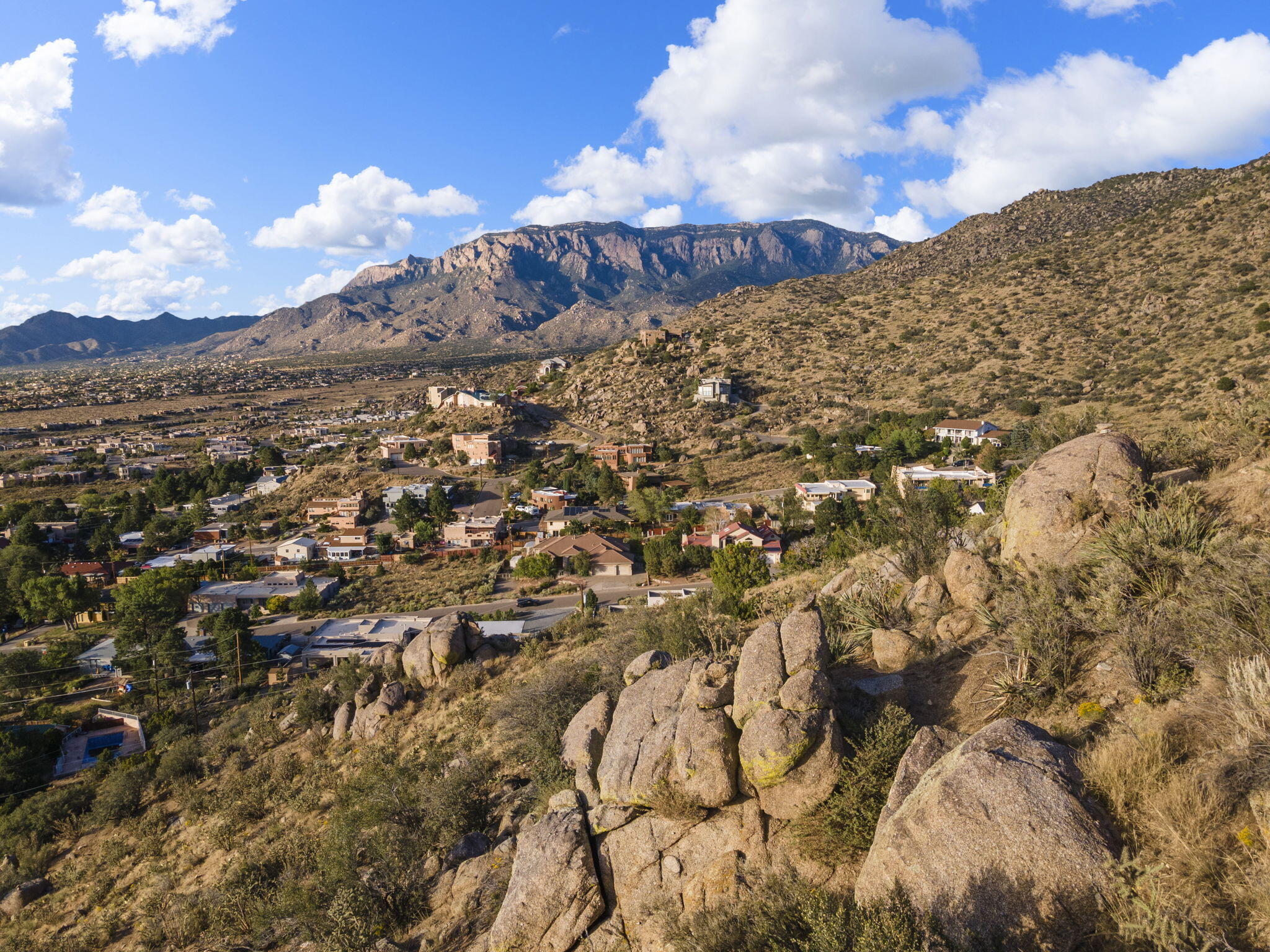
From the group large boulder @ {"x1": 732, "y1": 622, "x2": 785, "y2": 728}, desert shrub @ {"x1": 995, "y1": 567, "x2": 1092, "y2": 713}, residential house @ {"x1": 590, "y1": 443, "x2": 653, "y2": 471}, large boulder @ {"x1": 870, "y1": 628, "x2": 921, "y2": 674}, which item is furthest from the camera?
residential house @ {"x1": 590, "y1": 443, "x2": 653, "y2": 471}

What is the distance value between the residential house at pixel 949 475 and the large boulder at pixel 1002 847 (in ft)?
121

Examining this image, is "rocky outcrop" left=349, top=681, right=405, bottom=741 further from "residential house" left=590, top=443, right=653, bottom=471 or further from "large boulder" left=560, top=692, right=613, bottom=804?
"residential house" left=590, top=443, right=653, bottom=471

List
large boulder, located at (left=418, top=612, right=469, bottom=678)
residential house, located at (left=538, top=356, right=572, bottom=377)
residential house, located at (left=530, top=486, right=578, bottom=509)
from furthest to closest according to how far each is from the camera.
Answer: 1. residential house, located at (left=538, top=356, right=572, bottom=377)
2. residential house, located at (left=530, top=486, right=578, bottom=509)
3. large boulder, located at (left=418, top=612, right=469, bottom=678)

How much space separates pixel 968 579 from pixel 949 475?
3767cm

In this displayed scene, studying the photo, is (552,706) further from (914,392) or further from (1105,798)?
(914,392)

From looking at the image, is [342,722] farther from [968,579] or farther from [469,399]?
[469,399]

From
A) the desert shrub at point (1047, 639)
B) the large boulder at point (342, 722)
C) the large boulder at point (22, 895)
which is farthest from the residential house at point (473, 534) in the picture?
the desert shrub at point (1047, 639)

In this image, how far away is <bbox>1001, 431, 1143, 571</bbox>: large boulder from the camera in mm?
8422

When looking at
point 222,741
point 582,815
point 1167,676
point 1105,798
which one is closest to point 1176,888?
point 1105,798

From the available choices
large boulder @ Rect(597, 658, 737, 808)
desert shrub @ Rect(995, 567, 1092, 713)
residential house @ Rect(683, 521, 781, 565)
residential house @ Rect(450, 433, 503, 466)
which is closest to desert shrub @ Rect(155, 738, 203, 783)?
large boulder @ Rect(597, 658, 737, 808)

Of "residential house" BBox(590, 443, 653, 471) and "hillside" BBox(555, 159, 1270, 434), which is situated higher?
"hillside" BBox(555, 159, 1270, 434)

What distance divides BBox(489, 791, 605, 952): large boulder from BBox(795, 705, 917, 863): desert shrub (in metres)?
2.77

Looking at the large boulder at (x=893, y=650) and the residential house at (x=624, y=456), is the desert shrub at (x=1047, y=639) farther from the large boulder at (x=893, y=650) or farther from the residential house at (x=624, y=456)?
the residential house at (x=624, y=456)

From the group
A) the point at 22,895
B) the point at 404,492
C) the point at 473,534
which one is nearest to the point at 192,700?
the point at 22,895
